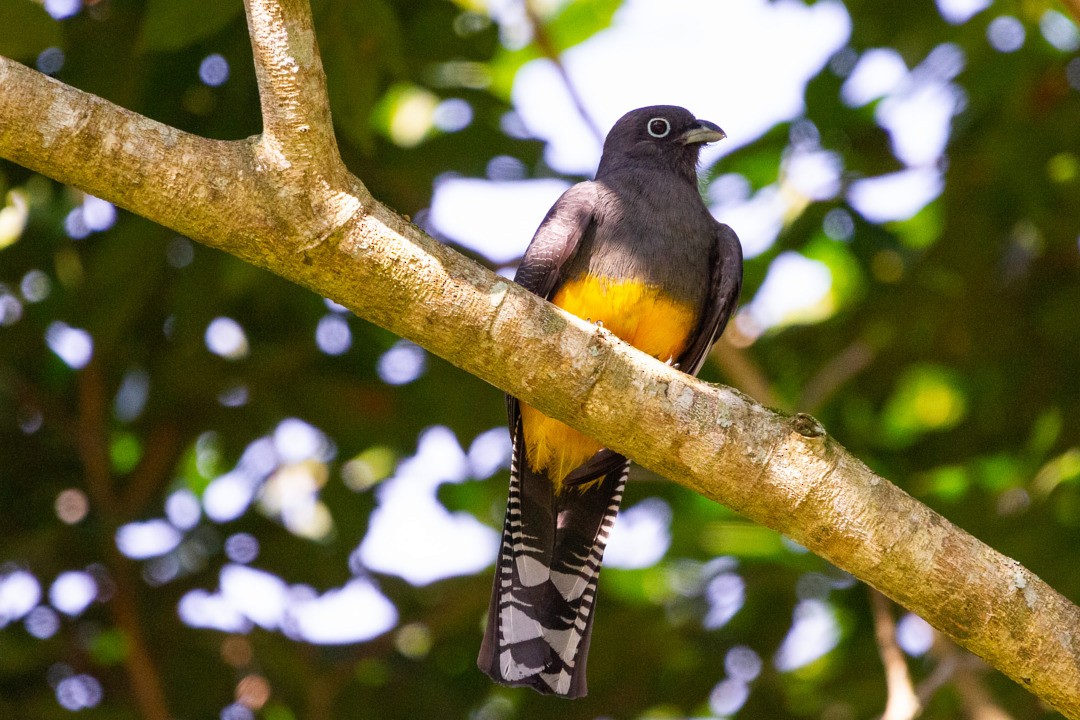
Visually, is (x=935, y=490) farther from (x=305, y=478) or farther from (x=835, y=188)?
(x=305, y=478)

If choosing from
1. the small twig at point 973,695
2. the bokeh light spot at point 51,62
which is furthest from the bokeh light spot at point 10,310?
the small twig at point 973,695

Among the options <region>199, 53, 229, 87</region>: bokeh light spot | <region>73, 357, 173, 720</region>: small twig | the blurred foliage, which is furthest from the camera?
the blurred foliage

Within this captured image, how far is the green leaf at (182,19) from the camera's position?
3564 millimetres

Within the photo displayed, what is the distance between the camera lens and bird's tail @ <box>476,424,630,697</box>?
4.46 m

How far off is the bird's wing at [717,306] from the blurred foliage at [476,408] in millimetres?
862

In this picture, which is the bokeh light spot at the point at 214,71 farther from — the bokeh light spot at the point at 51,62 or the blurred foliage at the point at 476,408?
the bokeh light spot at the point at 51,62

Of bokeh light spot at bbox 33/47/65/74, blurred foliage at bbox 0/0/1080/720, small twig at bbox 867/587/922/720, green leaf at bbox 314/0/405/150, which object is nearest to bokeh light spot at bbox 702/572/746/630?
blurred foliage at bbox 0/0/1080/720

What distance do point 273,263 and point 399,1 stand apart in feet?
7.67

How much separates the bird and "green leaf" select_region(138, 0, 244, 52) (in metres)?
1.41

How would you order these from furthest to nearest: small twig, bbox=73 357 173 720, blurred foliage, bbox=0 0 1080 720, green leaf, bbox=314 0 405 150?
blurred foliage, bbox=0 0 1080 720
small twig, bbox=73 357 173 720
green leaf, bbox=314 0 405 150

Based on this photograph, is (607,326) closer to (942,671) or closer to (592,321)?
(592,321)

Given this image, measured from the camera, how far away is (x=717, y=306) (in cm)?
473

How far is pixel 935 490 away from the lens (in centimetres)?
532

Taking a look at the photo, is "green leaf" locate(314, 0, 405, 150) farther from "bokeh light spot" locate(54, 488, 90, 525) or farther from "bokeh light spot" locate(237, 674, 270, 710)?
"bokeh light spot" locate(237, 674, 270, 710)
